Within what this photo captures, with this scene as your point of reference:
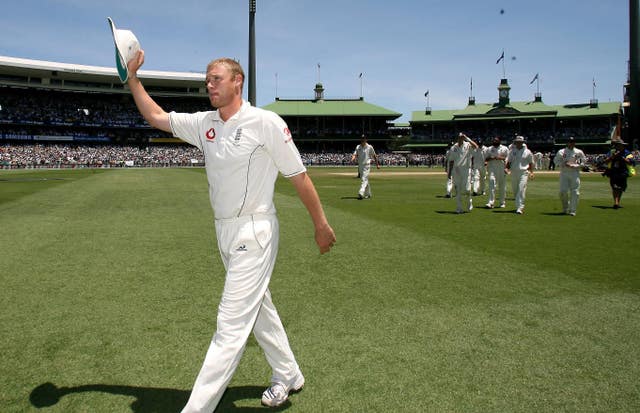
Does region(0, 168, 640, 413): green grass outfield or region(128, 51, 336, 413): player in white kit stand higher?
region(128, 51, 336, 413): player in white kit

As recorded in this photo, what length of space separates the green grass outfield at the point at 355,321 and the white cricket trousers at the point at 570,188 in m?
3.27

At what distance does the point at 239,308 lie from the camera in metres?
2.83

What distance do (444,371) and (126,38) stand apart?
10.6ft

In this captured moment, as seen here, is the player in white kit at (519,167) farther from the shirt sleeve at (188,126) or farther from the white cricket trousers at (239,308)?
the shirt sleeve at (188,126)

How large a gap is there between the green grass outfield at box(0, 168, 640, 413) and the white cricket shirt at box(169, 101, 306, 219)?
1.35m

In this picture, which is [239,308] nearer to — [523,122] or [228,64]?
[228,64]

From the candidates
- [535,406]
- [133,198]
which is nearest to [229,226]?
[535,406]

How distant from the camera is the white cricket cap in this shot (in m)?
3.24

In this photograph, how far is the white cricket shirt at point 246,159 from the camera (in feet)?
9.74

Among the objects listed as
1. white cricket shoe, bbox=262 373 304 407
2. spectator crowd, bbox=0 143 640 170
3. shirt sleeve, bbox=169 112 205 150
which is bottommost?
white cricket shoe, bbox=262 373 304 407

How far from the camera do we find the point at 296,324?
4.72m

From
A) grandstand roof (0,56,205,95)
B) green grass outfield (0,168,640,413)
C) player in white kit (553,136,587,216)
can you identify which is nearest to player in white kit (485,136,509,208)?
player in white kit (553,136,587,216)

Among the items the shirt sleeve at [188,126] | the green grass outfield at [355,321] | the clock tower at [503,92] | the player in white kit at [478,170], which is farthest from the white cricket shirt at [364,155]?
the clock tower at [503,92]

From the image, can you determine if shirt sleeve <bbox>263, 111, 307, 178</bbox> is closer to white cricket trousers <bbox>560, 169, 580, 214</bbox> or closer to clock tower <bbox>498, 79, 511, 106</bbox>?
white cricket trousers <bbox>560, 169, 580, 214</bbox>
